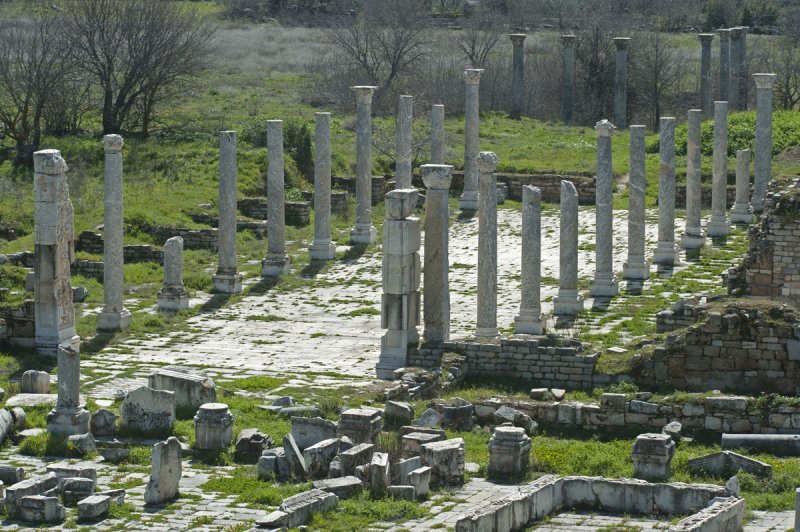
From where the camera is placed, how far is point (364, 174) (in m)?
45.4

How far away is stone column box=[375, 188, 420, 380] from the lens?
3123cm

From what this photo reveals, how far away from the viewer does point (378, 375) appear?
31.3 meters

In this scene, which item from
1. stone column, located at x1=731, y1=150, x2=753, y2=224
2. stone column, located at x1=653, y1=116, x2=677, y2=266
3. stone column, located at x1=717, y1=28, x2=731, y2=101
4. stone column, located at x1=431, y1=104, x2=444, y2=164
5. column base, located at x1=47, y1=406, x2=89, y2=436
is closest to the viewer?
column base, located at x1=47, y1=406, x2=89, y2=436

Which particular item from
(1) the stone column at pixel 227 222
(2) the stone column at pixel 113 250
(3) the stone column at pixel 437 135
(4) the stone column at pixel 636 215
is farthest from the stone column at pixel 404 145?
(2) the stone column at pixel 113 250

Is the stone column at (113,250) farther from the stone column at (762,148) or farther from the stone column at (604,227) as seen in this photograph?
the stone column at (762,148)

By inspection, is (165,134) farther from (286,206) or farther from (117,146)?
(117,146)

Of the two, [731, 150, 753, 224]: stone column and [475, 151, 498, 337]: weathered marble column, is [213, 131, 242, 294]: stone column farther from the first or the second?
[731, 150, 753, 224]: stone column

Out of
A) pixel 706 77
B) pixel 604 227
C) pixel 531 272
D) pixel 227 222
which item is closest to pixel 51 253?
pixel 227 222

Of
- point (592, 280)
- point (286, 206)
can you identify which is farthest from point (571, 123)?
point (592, 280)

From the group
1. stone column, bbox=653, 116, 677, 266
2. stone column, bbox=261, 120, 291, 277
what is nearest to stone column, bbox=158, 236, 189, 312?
stone column, bbox=261, 120, 291, 277

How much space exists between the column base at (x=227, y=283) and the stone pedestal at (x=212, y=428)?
43.6 feet

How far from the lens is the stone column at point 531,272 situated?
34.1 meters

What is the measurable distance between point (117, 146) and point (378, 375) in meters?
8.06

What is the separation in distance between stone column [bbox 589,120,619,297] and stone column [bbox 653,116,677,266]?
271 centimetres
